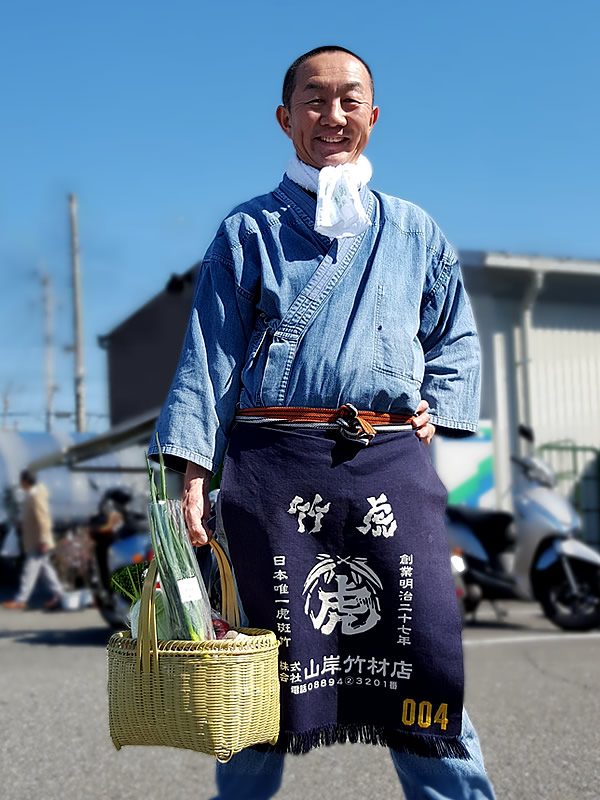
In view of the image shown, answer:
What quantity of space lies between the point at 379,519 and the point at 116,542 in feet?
21.6

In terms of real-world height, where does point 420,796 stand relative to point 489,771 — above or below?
above

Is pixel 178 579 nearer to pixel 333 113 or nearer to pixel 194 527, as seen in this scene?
pixel 194 527

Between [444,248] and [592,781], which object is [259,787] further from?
[592,781]

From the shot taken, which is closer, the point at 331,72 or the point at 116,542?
the point at 331,72

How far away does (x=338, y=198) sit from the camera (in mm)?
2184

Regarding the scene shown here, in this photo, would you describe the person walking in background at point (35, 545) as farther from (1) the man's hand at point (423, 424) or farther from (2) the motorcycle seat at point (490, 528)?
(1) the man's hand at point (423, 424)

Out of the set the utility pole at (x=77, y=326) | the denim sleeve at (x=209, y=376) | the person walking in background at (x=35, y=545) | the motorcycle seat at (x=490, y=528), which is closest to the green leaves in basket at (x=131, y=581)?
the denim sleeve at (x=209, y=376)

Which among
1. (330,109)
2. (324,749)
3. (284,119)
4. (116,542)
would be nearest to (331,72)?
(330,109)

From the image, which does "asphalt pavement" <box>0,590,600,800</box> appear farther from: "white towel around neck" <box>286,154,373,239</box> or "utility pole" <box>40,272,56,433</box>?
"utility pole" <box>40,272,56,433</box>

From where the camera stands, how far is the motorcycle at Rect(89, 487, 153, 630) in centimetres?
820

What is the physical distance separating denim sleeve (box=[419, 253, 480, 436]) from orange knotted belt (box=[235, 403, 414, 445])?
0.19 m

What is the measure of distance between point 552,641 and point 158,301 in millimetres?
13739

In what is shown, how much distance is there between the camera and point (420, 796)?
214cm

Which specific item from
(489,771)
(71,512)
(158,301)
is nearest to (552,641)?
(489,771)
